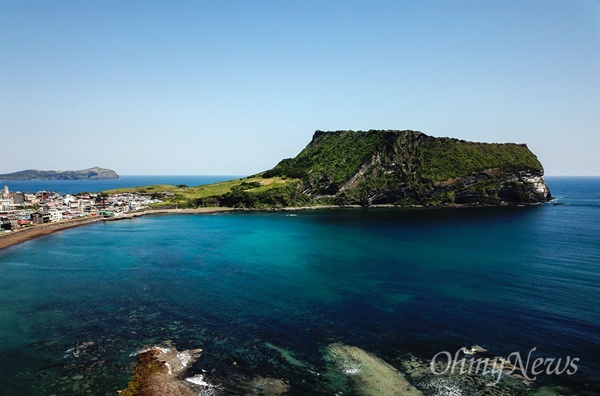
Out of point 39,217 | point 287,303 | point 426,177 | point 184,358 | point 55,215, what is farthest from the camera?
point 426,177

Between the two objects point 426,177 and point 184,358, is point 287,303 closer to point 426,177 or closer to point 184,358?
point 184,358

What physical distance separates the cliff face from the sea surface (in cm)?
7840

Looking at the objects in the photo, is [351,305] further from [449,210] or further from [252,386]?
[449,210]

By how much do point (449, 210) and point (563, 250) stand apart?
272 ft

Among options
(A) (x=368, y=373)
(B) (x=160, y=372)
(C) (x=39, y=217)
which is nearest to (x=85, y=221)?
(C) (x=39, y=217)

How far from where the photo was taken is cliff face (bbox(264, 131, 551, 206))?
180 meters

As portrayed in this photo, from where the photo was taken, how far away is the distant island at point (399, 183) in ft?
584

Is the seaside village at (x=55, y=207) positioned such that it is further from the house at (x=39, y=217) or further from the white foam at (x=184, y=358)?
the white foam at (x=184, y=358)

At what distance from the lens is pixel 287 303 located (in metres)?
52.1

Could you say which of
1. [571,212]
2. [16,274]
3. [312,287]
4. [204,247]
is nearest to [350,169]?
[571,212]

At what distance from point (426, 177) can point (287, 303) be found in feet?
488

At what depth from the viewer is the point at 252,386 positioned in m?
32.0

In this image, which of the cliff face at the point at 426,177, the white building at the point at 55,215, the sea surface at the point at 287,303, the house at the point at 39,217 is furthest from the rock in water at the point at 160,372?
the cliff face at the point at 426,177

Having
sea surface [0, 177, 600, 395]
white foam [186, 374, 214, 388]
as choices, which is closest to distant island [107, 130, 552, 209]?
sea surface [0, 177, 600, 395]
